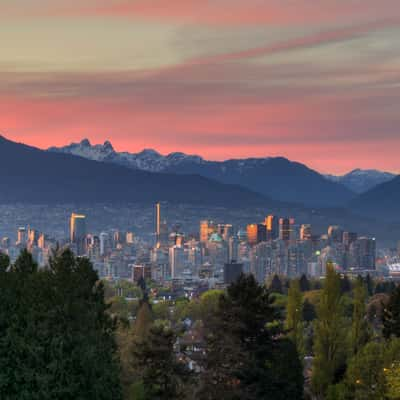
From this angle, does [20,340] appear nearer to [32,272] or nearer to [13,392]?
[13,392]

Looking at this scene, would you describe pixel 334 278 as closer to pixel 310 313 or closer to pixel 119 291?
pixel 310 313

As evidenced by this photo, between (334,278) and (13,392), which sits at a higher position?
(334,278)

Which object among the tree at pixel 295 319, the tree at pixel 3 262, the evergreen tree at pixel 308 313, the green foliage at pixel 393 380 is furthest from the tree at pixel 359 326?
the evergreen tree at pixel 308 313

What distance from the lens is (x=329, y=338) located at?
180 feet

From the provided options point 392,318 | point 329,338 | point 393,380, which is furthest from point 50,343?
point 329,338

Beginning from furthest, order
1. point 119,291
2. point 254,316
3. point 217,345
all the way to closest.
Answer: point 119,291 → point 254,316 → point 217,345

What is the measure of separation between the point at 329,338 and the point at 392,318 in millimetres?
5214

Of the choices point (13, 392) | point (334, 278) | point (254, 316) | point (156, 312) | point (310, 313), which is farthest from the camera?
point (156, 312)

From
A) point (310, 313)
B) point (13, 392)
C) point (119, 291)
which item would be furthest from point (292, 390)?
point (119, 291)

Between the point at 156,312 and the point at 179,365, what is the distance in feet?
261

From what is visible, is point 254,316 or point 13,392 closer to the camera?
point 13,392

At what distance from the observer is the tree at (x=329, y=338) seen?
54594 millimetres

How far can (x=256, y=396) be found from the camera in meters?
37.5

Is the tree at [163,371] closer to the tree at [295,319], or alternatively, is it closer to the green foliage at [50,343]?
the green foliage at [50,343]
